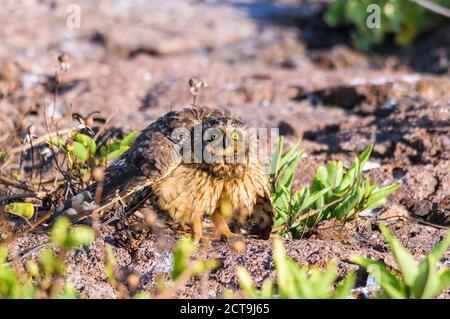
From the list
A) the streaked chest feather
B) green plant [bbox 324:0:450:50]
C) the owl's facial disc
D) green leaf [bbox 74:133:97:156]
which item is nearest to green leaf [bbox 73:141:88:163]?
green leaf [bbox 74:133:97:156]

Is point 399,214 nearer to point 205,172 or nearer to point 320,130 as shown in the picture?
point 205,172

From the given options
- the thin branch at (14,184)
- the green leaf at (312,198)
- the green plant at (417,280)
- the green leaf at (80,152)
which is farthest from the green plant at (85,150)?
the green plant at (417,280)

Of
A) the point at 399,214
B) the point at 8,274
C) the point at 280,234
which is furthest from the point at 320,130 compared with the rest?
the point at 8,274

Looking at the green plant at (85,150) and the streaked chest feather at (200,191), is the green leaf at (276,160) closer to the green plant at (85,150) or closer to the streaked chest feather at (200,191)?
the streaked chest feather at (200,191)

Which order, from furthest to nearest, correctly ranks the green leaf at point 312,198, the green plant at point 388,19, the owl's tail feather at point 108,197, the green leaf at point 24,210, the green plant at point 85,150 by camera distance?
the green plant at point 388,19 → the green plant at point 85,150 → the green leaf at point 312,198 → the green leaf at point 24,210 → the owl's tail feather at point 108,197

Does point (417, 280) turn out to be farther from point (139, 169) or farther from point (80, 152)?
point (80, 152)
